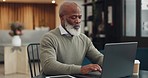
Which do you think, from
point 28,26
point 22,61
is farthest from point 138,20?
point 28,26

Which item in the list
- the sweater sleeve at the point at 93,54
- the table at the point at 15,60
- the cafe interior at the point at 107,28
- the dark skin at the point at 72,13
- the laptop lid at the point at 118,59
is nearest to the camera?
the laptop lid at the point at 118,59

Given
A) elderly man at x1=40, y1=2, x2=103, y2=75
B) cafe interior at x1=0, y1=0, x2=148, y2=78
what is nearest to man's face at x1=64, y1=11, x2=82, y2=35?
elderly man at x1=40, y1=2, x2=103, y2=75

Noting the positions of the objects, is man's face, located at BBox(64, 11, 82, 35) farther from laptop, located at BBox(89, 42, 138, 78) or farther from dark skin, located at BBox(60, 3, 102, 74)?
laptop, located at BBox(89, 42, 138, 78)

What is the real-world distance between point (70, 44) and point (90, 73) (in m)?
0.32

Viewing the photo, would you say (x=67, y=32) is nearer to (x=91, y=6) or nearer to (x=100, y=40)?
(x=100, y=40)

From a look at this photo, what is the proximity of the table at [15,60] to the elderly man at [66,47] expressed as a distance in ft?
13.3

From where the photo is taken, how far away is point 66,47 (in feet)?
6.87

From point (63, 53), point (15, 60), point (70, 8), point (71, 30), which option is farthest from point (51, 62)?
point (15, 60)

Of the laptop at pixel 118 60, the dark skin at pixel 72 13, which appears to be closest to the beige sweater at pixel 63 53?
the dark skin at pixel 72 13

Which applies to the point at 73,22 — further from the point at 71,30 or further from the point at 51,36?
the point at 51,36

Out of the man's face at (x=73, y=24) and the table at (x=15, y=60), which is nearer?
the man's face at (x=73, y=24)

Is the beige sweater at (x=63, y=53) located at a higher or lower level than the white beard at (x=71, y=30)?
lower

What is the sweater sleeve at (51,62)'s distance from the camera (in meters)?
1.84

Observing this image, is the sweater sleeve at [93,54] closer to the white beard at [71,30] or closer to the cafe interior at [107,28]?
the white beard at [71,30]
